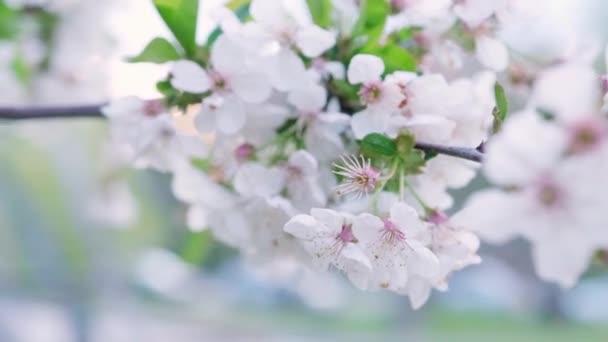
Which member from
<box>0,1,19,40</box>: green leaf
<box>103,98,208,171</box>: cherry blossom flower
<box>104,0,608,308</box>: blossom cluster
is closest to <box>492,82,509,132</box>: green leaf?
<box>104,0,608,308</box>: blossom cluster

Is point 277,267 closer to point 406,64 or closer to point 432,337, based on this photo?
point 406,64

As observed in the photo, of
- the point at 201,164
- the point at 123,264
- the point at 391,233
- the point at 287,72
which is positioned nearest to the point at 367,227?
the point at 391,233

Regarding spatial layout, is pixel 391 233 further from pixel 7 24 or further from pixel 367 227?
pixel 7 24

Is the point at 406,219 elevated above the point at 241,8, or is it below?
below

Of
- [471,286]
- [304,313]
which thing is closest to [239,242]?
[304,313]

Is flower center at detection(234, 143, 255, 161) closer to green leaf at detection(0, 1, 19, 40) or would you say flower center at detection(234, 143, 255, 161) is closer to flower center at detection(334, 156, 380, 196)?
flower center at detection(334, 156, 380, 196)

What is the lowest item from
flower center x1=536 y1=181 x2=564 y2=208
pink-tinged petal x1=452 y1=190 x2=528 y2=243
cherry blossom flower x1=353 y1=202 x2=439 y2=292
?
pink-tinged petal x1=452 y1=190 x2=528 y2=243

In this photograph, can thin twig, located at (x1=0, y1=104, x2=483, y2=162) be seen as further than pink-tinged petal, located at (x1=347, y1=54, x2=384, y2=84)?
Yes
